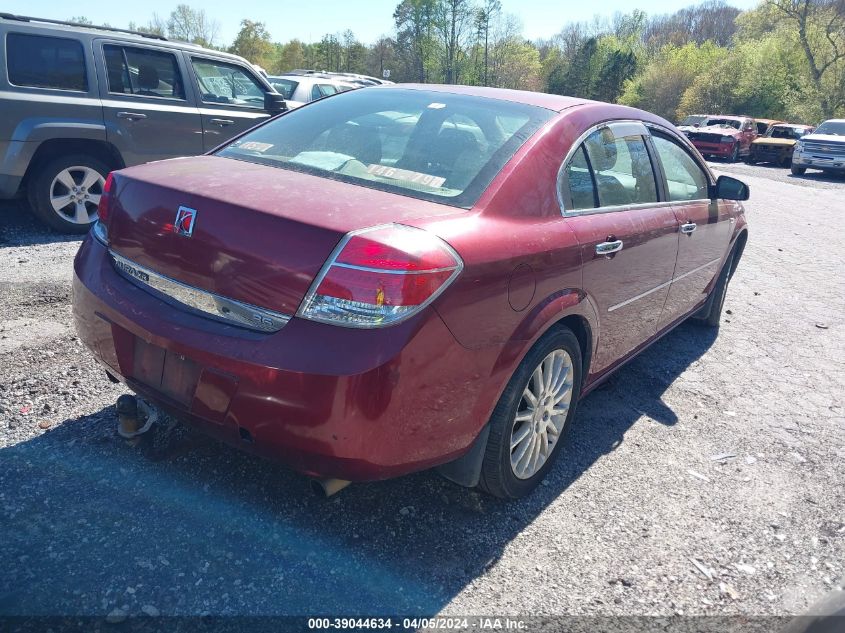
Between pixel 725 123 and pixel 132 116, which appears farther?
pixel 725 123

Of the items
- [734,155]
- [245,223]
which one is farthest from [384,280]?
[734,155]

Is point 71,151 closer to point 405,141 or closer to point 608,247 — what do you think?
point 405,141

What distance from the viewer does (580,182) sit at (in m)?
3.06

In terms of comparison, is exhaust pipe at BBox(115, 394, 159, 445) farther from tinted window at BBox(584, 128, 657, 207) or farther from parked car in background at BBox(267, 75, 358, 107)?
parked car in background at BBox(267, 75, 358, 107)

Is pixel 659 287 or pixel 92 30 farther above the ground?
pixel 92 30

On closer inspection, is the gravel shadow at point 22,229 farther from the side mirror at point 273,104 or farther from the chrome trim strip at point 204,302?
the chrome trim strip at point 204,302

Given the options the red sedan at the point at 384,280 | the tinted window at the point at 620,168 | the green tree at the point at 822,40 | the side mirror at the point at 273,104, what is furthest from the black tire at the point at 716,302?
the green tree at the point at 822,40

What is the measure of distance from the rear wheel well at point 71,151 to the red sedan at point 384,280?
3.85m

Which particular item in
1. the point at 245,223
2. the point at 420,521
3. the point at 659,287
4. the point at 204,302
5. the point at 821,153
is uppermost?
the point at 245,223

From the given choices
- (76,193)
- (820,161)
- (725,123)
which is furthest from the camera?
(725,123)

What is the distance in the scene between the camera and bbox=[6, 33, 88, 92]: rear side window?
5.96 m

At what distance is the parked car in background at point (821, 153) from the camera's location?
21469mm

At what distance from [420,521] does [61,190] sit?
545cm

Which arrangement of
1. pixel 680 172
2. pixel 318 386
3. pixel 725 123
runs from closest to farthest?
pixel 318 386, pixel 680 172, pixel 725 123
